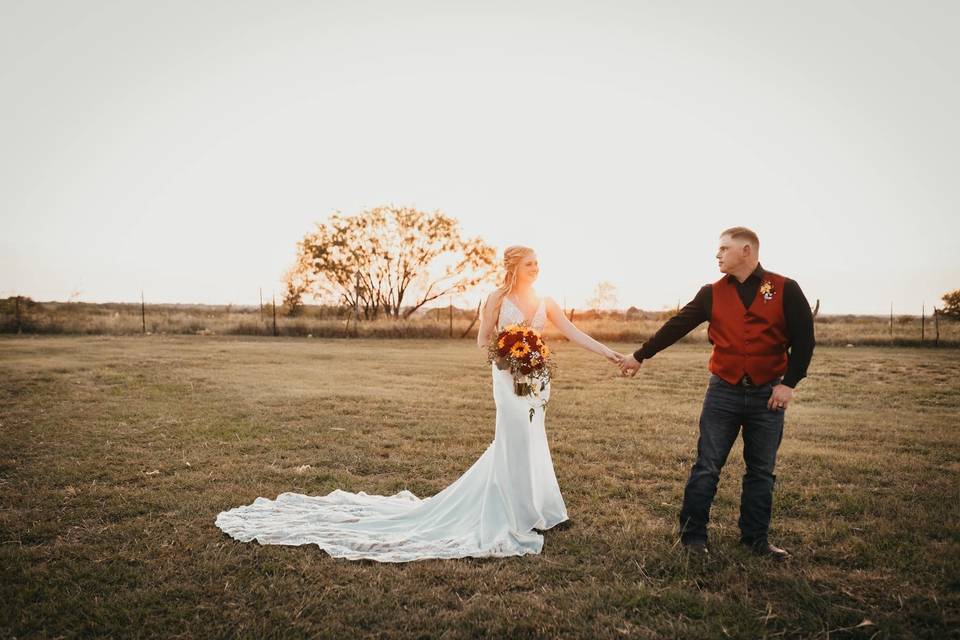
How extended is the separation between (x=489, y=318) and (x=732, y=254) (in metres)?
2.52

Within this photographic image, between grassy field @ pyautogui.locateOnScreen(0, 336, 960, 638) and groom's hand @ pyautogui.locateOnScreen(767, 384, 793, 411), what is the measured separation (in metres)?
1.30

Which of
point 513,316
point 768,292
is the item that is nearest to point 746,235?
point 768,292

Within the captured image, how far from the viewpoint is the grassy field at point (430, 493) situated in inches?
151

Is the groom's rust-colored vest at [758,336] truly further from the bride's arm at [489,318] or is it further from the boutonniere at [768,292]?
the bride's arm at [489,318]

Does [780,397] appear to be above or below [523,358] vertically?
below

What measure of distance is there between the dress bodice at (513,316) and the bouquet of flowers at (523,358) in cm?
24

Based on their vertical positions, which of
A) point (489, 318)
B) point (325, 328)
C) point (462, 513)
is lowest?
point (462, 513)

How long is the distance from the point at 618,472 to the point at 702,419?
2.68m

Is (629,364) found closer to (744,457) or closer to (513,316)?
(513,316)

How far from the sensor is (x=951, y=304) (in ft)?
127

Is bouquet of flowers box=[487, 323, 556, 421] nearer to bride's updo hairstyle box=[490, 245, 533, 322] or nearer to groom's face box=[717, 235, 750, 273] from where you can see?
bride's updo hairstyle box=[490, 245, 533, 322]

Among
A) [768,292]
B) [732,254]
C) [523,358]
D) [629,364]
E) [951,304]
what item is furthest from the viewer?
[951,304]

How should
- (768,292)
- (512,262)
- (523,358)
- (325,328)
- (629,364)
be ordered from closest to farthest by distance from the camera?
(768,292), (523,358), (629,364), (512,262), (325,328)

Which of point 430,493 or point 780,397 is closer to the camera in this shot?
point 780,397
